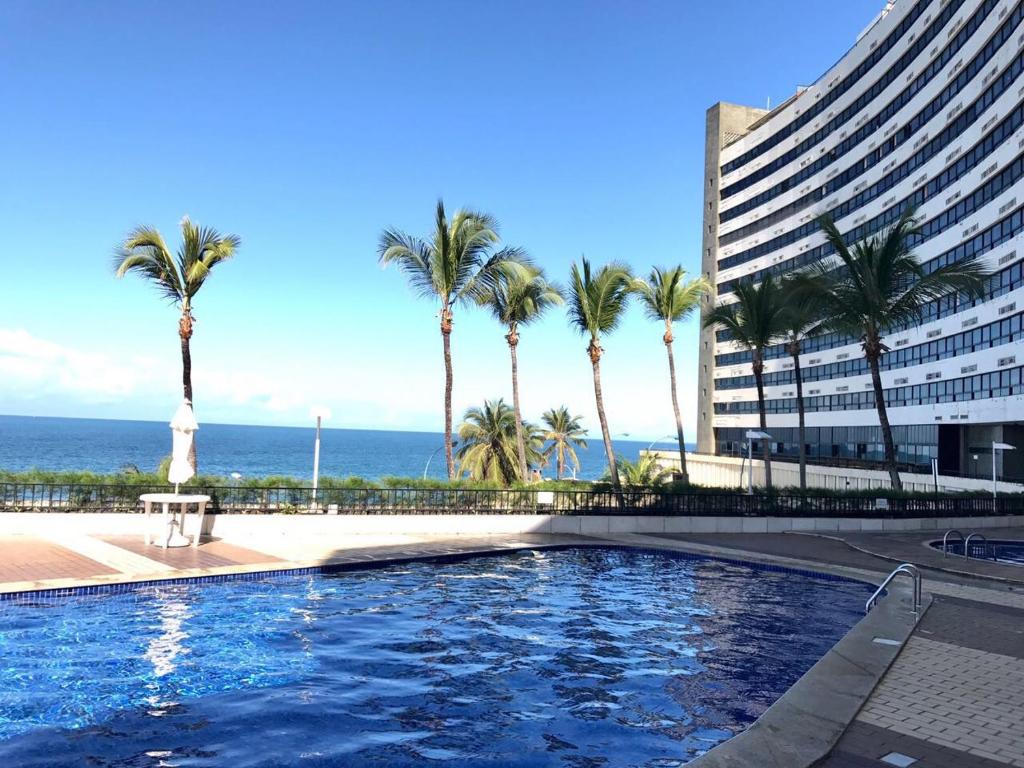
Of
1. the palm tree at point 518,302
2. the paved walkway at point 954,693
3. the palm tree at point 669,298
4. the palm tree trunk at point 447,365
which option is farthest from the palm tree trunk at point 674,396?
the paved walkway at point 954,693

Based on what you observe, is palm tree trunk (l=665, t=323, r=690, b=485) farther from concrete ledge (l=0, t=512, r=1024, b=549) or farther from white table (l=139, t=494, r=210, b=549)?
white table (l=139, t=494, r=210, b=549)

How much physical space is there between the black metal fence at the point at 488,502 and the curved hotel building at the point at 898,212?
17828 mm

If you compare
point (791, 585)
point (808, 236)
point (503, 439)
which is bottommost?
point (791, 585)

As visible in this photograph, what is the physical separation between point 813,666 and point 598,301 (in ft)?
82.0

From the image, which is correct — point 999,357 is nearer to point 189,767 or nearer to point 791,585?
point 791,585

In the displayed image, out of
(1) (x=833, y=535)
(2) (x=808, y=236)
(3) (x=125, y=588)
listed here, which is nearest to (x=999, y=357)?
(1) (x=833, y=535)

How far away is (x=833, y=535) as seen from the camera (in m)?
26.3

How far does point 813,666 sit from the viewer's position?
9.16m

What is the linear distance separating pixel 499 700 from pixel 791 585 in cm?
1074

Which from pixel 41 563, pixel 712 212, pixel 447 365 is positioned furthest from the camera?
pixel 712 212

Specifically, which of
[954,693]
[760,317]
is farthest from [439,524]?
[760,317]

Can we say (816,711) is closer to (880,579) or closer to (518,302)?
(880,579)

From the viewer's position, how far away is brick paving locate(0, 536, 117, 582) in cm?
1322

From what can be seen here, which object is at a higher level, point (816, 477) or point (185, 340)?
point (185, 340)
